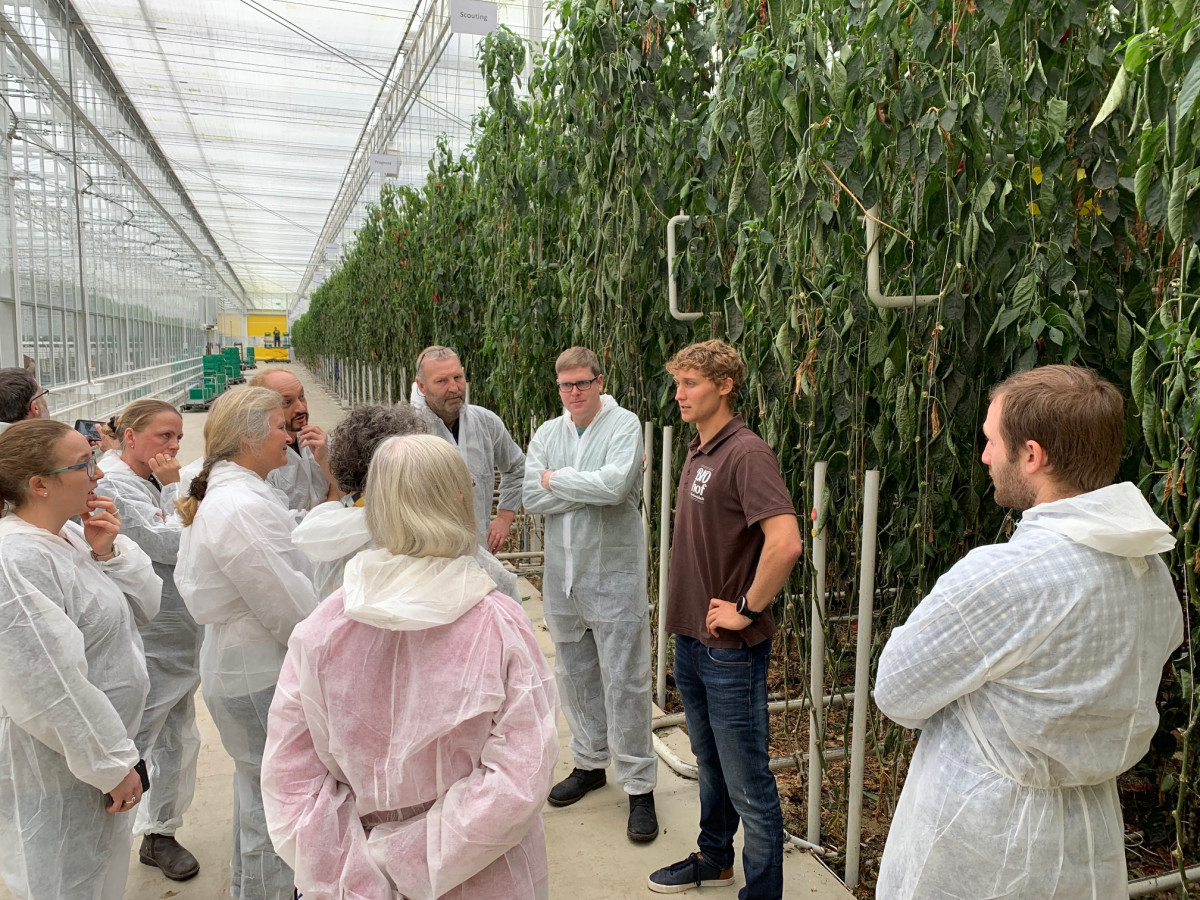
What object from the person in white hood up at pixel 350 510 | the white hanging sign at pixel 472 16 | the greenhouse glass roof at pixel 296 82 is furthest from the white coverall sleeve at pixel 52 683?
the greenhouse glass roof at pixel 296 82

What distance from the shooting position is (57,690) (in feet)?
6.13

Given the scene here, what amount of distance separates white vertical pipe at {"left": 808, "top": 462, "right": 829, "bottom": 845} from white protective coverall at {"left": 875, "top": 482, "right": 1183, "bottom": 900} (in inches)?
44.4

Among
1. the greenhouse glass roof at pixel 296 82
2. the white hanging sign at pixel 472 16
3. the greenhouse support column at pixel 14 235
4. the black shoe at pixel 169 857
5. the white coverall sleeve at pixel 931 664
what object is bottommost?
the black shoe at pixel 169 857

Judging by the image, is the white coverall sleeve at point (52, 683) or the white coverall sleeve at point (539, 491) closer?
the white coverall sleeve at point (52, 683)

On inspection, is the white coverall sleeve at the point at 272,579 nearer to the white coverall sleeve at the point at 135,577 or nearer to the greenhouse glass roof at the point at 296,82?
the white coverall sleeve at the point at 135,577

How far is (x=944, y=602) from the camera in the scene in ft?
4.50

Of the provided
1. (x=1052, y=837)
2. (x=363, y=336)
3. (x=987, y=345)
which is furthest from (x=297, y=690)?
(x=363, y=336)

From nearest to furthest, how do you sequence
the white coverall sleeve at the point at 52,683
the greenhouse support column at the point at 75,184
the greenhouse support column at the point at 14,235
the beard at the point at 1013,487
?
the beard at the point at 1013,487 < the white coverall sleeve at the point at 52,683 < the greenhouse support column at the point at 14,235 < the greenhouse support column at the point at 75,184

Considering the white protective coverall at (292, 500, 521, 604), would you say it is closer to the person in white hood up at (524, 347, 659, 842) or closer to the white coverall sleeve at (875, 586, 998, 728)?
the white coverall sleeve at (875, 586, 998, 728)

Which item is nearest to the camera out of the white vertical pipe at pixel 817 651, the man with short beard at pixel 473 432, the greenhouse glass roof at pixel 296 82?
the white vertical pipe at pixel 817 651

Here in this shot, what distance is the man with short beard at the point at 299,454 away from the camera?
3004 millimetres

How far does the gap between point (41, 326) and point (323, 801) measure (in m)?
9.67

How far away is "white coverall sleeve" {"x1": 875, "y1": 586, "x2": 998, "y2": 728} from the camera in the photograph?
4.45 ft

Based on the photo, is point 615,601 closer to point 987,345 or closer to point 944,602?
point 987,345
